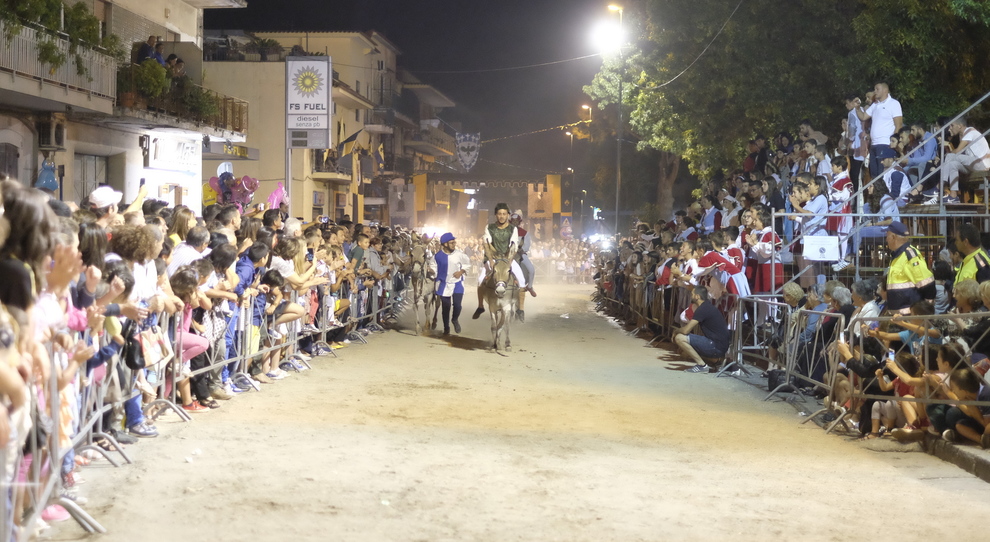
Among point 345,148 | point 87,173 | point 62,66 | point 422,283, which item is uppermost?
point 345,148

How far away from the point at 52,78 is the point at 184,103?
6.28 m

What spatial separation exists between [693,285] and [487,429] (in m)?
7.36

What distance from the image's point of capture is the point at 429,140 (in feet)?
238

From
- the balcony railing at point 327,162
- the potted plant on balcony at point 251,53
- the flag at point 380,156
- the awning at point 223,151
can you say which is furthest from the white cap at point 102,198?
the flag at point 380,156

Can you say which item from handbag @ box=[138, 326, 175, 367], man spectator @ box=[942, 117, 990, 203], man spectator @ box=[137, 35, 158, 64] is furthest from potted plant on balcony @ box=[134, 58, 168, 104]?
man spectator @ box=[942, 117, 990, 203]

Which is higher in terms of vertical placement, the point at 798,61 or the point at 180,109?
the point at 798,61

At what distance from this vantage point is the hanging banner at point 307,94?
70.8 ft

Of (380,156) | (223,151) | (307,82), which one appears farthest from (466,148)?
(307,82)

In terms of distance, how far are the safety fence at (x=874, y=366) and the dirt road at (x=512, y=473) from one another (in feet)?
1.43

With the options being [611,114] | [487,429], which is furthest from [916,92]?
[611,114]

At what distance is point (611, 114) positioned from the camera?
48.2 m

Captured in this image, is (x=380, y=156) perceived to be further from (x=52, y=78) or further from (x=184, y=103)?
(x=52, y=78)

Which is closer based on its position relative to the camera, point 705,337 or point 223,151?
point 705,337

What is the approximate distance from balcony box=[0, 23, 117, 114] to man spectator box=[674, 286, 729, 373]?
11.8 metres
